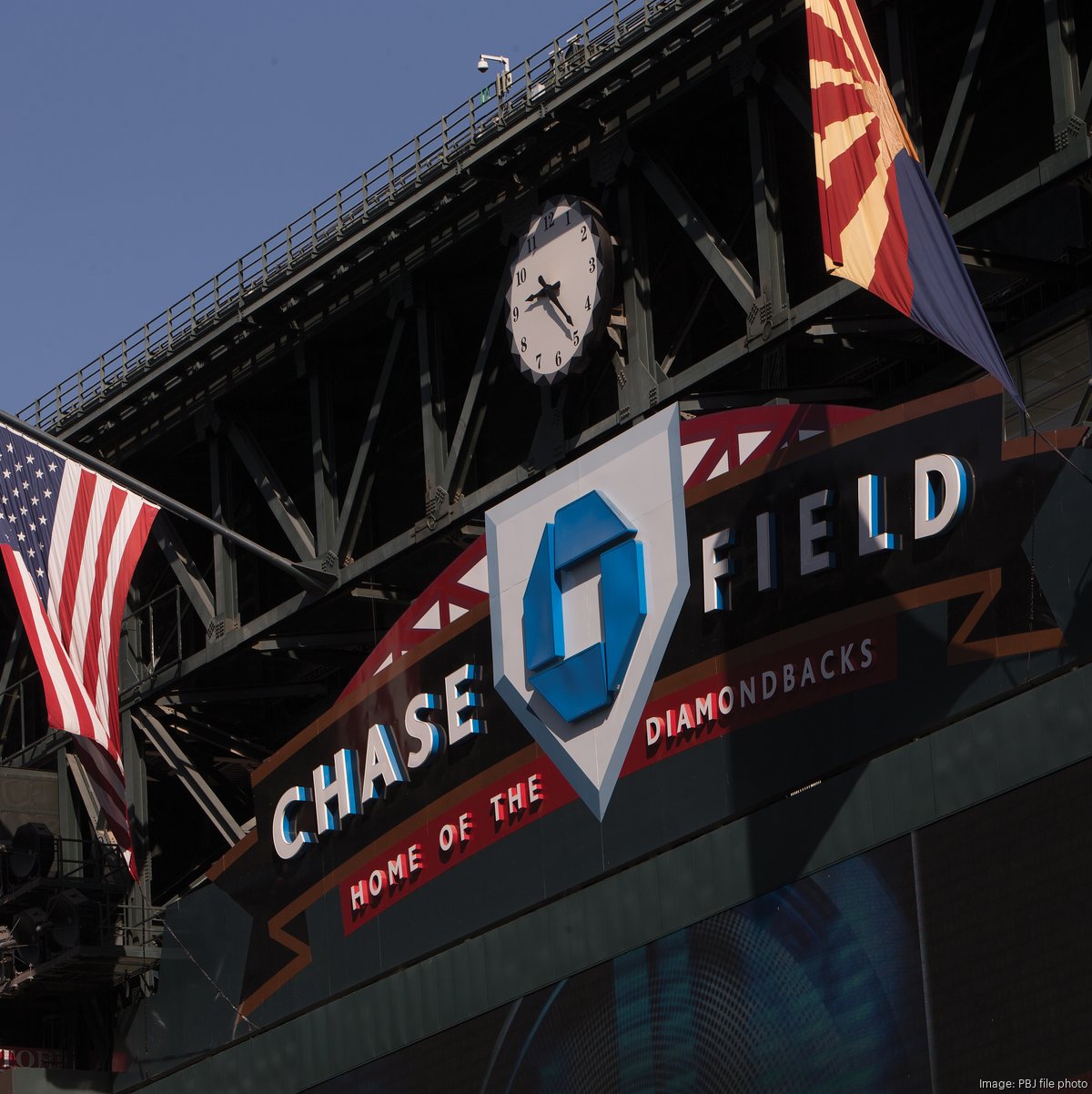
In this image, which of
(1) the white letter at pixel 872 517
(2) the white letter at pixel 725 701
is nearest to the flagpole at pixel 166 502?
(2) the white letter at pixel 725 701

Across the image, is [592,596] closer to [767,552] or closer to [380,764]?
[767,552]

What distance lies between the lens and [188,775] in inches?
1719

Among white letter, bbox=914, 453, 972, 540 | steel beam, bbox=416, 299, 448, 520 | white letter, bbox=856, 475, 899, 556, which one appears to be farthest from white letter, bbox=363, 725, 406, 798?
white letter, bbox=914, 453, 972, 540

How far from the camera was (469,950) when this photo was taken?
3409 cm

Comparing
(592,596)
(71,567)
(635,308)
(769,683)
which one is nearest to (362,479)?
(71,567)

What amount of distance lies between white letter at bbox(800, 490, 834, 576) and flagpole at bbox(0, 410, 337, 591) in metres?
11.5

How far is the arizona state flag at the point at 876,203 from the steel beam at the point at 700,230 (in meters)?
5.40

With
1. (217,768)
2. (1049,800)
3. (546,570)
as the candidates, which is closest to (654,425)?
(546,570)

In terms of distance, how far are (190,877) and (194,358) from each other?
11.3m

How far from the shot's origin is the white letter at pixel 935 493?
1107 inches

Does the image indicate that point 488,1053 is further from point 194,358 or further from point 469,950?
point 194,358

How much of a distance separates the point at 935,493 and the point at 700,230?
7.75 m

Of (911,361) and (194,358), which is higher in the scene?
(194,358)

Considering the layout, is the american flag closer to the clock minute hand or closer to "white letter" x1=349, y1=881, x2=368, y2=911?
"white letter" x1=349, y1=881, x2=368, y2=911
